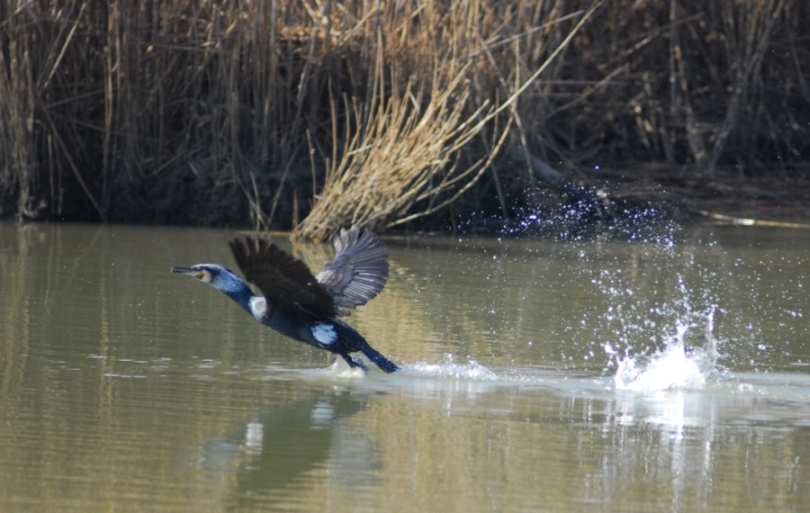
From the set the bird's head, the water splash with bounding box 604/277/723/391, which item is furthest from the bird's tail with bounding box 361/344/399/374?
the water splash with bounding box 604/277/723/391

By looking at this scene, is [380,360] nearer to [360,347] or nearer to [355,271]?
[360,347]

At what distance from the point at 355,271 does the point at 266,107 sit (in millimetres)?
5360

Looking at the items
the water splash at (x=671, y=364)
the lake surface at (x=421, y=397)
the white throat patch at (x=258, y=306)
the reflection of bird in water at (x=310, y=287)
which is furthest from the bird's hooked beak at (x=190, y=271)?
the water splash at (x=671, y=364)

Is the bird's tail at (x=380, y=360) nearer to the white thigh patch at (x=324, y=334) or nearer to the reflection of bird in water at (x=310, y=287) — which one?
the reflection of bird in water at (x=310, y=287)

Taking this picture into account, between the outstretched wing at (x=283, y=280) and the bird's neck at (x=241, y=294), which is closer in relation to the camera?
the outstretched wing at (x=283, y=280)

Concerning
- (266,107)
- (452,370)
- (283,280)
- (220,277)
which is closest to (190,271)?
(220,277)

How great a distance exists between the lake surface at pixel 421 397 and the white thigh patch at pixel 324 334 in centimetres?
16

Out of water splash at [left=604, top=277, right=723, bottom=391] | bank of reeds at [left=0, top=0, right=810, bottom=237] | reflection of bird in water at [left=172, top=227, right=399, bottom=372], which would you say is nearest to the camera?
reflection of bird in water at [left=172, top=227, right=399, bottom=372]

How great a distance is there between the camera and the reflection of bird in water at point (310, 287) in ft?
16.7

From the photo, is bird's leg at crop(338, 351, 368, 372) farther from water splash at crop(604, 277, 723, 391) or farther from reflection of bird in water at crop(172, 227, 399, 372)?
water splash at crop(604, 277, 723, 391)

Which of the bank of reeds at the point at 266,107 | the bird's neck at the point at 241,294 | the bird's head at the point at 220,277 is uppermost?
the bank of reeds at the point at 266,107

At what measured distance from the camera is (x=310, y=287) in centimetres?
534

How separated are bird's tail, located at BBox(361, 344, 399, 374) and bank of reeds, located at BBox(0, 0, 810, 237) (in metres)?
4.52

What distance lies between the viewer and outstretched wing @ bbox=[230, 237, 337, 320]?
4.96m
